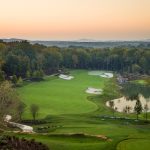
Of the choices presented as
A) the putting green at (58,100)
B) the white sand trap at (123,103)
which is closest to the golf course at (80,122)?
the putting green at (58,100)

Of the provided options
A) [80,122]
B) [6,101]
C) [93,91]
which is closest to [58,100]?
[93,91]

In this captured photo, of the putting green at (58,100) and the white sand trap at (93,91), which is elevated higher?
the putting green at (58,100)

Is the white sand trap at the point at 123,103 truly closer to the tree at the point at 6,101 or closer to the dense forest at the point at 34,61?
the dense forest at the point at 34,61

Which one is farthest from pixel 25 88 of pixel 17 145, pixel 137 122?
pixel 17 145

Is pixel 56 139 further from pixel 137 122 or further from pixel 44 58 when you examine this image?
pixel 44 58

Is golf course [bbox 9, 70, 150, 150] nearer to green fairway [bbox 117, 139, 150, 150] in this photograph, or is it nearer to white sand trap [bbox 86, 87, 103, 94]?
green fairway [bbox 117, 139, 150, 150]

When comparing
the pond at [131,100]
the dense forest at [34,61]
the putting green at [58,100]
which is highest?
the dense forest at [34,61]

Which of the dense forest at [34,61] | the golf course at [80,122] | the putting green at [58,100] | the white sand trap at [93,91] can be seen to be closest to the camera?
the golf course at [80,122]

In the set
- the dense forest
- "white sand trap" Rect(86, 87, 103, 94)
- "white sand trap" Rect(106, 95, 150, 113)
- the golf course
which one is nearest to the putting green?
the golf course

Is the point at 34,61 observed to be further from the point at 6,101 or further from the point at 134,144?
the point at 134,144

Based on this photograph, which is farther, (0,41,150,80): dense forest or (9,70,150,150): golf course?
(0,41,150,80): dense forest
